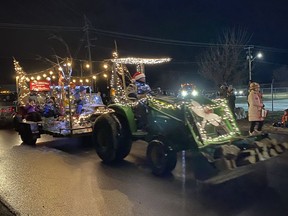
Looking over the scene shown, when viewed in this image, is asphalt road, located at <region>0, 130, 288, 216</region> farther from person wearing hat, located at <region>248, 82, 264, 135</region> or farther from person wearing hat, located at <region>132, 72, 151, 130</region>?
person wearing hat, located at <region>248, 82, 264, 135</region>

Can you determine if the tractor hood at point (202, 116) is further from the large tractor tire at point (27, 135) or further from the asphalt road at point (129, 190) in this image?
the large tractor tire at point (27, 135)

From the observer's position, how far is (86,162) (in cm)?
934

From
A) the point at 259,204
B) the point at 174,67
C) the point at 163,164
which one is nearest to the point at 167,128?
the point at 163,164

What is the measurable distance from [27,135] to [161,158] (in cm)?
722

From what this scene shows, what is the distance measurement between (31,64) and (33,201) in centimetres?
4385

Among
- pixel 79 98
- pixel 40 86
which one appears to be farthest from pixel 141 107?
pixel 40 86

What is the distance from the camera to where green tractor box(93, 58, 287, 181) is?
21.6ft

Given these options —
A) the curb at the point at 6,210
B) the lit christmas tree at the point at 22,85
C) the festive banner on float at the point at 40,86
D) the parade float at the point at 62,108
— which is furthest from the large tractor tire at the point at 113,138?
the festive banner on float at the point at 40,86

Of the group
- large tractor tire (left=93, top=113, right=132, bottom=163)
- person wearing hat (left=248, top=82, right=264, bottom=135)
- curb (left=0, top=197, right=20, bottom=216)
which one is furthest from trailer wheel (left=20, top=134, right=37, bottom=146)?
person wearing hat (left=248, top=82, right=264, bottom=135)

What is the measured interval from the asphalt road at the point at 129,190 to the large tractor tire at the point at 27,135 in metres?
2.95

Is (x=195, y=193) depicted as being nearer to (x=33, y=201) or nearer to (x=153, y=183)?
(x=153, y=183)

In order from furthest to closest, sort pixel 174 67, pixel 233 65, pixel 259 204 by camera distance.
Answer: pixel 174 67
pixel 233 65
pixel 259 204

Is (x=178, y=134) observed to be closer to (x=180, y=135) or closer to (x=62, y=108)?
(x=180, y=135)

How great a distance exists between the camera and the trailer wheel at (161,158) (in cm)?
732
